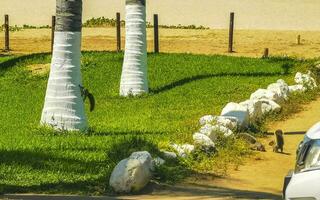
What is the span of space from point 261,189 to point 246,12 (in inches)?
1167

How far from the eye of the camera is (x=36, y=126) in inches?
510

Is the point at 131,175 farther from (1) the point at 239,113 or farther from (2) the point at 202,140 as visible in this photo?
(1) the point at 239,113

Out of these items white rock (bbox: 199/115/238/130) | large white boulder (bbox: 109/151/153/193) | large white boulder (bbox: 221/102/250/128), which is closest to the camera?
large white boulder (bbox: 109/151/153/193)

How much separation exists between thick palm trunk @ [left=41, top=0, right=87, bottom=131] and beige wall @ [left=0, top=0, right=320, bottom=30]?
2266 centimetres

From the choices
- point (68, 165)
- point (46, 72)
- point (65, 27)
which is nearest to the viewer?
point (68, 165)

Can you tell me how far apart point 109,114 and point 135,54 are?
2619mm

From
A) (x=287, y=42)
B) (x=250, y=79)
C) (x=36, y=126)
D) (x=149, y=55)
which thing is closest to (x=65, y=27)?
(x=36, y=126)

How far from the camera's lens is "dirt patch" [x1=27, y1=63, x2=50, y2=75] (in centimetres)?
2030

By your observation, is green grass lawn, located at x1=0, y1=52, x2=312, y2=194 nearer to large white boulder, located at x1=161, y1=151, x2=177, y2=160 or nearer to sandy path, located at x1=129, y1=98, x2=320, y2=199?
large white boulder, located at x1=161, y1=151, x2=177, y2=160

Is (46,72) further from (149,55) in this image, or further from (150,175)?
(150,175)

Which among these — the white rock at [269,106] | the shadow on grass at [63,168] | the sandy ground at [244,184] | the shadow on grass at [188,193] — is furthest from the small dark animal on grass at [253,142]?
the shadow on grass at [188,193]

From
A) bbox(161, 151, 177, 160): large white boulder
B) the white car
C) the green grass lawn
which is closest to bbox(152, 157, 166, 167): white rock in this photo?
the green grass lawn

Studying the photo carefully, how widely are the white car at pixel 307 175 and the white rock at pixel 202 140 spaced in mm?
4374

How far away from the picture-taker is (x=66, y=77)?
12.7m
